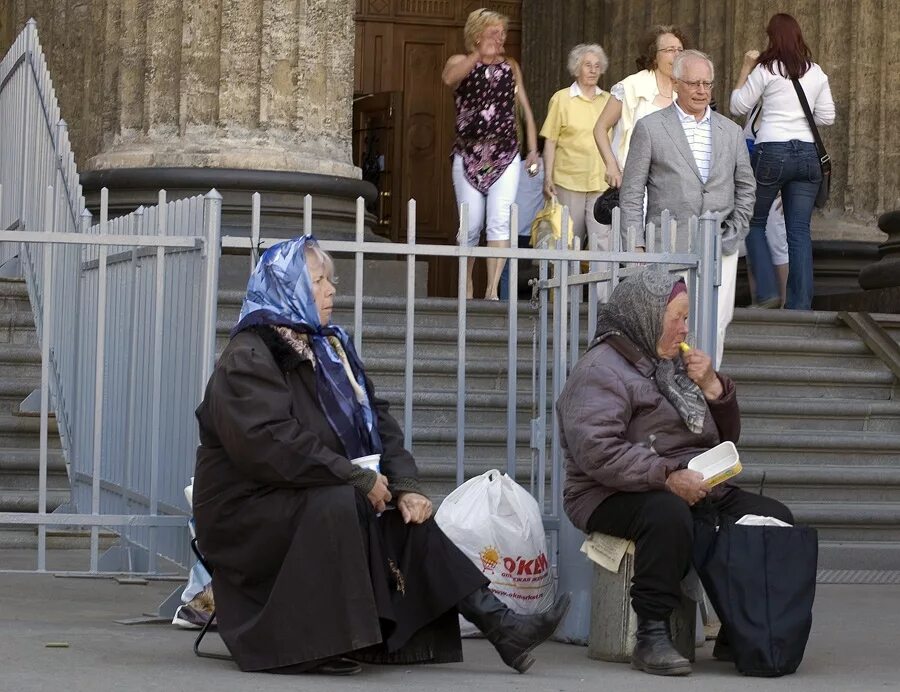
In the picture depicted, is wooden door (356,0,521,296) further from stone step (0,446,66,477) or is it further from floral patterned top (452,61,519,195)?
stone step (0,446,66,477)

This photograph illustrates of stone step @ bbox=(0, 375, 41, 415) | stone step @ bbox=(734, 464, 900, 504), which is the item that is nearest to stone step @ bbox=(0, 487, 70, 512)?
stone step @ bbox=(0, 375, 41, 415)

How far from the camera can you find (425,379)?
28.5 ft

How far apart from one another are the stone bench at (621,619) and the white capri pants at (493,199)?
4.62m

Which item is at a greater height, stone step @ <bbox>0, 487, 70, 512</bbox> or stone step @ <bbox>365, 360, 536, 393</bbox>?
stone step @ <bbox>365, 360, 536, 393</bbox>

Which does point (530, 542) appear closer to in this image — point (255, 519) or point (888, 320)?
point (255, 519)

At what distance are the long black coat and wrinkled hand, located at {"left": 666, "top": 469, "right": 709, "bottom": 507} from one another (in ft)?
2.05

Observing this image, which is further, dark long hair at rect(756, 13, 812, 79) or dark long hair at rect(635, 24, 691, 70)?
→ dark long hair at rect(756, 13, 812, 79)

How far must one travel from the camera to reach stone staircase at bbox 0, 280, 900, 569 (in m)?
8.16

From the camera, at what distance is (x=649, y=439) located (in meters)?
5.48

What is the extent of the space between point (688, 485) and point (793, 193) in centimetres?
513

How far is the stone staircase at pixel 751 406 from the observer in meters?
8.16

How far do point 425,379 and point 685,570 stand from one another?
3.48 m

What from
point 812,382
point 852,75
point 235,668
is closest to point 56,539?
point 235,668

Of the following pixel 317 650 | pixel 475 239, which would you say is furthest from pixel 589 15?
pixel 317 650
